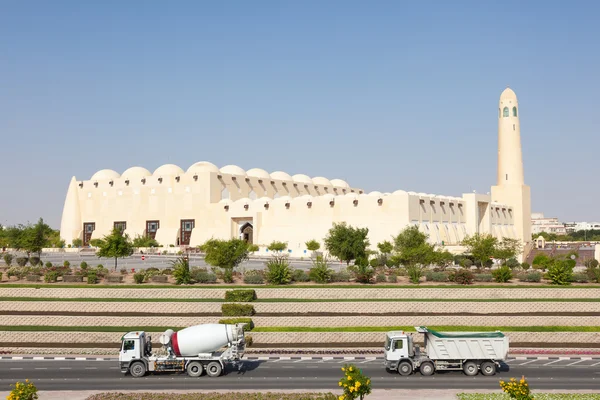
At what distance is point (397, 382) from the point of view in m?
16.6

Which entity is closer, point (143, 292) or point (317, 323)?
point (317, 323)

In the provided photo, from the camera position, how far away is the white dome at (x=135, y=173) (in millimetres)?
82562

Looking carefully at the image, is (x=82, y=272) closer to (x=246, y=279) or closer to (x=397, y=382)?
(x=246, y=279)

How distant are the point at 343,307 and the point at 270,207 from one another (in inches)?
1744

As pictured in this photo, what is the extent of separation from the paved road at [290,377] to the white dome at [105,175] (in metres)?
67.3

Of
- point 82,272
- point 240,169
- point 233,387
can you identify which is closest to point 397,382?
point 233,387

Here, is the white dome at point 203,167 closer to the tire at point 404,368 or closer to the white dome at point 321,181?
the white dome at point 321,181

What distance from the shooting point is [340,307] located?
1048 inches

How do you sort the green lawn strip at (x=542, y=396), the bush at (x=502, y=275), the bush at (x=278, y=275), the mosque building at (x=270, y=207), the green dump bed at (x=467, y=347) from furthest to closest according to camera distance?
the mosque building at (x=270, y=207) < the bush at (x=502, y=275) < the bush at (x=278, y=275) < the green dump bed at (x=467, y=347) < the green lawn strip at (x=542, y=396)

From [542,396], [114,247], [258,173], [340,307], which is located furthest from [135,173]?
[542,396]

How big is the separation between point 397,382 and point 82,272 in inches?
879

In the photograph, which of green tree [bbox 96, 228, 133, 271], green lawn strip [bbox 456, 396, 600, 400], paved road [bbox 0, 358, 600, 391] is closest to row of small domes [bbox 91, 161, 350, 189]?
green tree [bbox 96, 228, 133, 271]

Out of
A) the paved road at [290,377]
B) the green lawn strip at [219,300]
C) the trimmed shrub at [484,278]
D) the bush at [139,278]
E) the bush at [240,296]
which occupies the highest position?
the bush at [139,278]

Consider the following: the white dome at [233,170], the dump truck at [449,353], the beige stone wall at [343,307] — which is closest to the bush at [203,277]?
the beige stone wall at [343,307]
